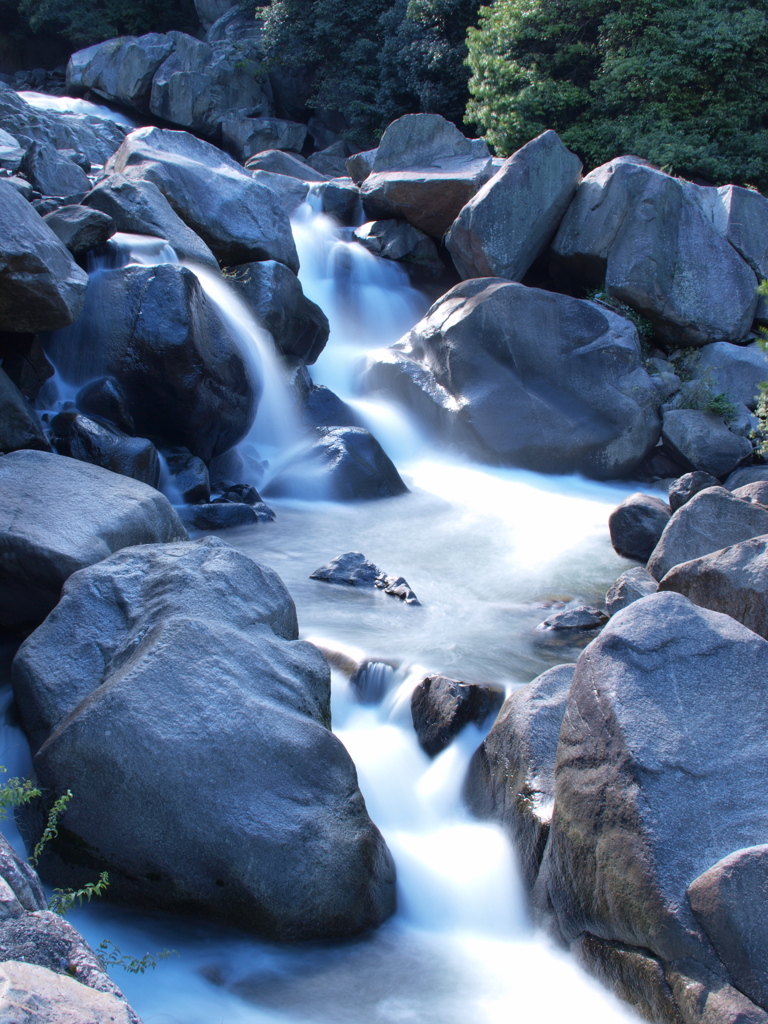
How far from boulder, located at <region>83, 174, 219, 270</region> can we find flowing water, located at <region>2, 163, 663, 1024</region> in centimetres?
49

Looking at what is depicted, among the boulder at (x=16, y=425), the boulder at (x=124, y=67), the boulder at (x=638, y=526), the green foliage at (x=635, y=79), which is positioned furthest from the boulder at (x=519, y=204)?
the boulder at (x=124, y=67)

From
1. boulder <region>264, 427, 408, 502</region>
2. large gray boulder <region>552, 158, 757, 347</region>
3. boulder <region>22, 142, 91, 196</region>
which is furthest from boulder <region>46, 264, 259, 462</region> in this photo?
large gray boulder <region>552, 158, 757, 347</region>

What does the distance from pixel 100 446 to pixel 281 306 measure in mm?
4489

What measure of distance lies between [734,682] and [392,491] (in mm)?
6684

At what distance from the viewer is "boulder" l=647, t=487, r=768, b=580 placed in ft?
21.5

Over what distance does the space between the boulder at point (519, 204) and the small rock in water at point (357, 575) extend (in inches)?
303

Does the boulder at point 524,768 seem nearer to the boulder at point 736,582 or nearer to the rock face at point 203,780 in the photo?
the rock face at point 203,780

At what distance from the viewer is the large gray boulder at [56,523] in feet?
15.7

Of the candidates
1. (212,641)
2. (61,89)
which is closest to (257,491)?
(212,641)

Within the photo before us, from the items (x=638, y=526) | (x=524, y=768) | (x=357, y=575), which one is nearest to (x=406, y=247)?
(x=638, y=526)

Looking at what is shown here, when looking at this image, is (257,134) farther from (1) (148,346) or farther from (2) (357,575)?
(2) (357,575)

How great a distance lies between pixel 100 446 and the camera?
7520 millimetres

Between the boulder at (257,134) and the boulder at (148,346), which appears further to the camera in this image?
the boulder at (257,134)

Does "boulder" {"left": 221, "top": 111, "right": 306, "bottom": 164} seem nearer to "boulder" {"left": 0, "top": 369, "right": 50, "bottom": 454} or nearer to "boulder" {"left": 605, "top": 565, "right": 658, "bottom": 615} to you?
"boulder" {"left": 0, "top": 369, "right": 50, "bottom": 454}
